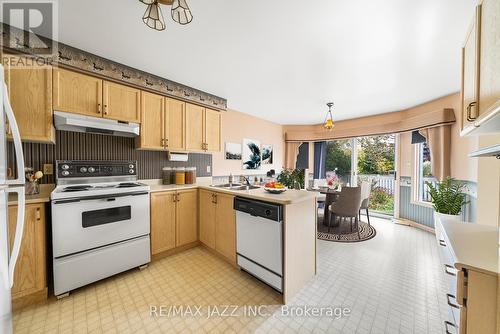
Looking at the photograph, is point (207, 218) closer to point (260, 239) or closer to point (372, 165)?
point (260, 239)

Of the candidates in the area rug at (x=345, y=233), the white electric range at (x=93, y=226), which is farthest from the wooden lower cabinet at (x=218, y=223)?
the area rug at (x=345, y=233)

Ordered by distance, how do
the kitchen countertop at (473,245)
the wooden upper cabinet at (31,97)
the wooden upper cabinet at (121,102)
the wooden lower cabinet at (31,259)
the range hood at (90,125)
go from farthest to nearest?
1. the wooden upper cabinet at (121,102)
2. the range hood at (90,125)
3. the wooden upper cabinet at (31,97)
4. the wooden lower cabinet at (31,259)
5. the kitchen countertop at (473,245)

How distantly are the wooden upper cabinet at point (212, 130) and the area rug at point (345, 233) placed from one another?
2.38 metres

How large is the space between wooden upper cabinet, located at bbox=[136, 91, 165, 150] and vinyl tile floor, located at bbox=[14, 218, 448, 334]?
1521 millimetres

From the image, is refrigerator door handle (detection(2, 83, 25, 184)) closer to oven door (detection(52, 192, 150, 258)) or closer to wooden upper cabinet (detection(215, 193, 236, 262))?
oven door (detection(52, 192, 150, 258))

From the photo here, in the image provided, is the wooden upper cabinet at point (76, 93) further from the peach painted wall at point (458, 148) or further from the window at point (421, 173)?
the window at point (421, 173)

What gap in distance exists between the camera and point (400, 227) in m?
3.71

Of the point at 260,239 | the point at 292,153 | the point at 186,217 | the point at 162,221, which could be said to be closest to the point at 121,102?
the point at 162,221

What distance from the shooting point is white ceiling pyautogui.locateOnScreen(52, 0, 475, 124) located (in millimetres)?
1438

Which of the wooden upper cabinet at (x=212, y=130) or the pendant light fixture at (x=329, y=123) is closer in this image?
the wooden upper cabinet at (x=212, y=130)

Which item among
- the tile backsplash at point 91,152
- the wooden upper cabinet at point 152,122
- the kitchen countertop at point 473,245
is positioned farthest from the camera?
the wooden upper cabinet at point 152,122

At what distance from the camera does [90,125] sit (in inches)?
76.8

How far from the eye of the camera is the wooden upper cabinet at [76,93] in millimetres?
1860

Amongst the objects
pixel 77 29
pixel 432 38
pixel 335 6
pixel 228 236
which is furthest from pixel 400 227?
pixel 77 29
